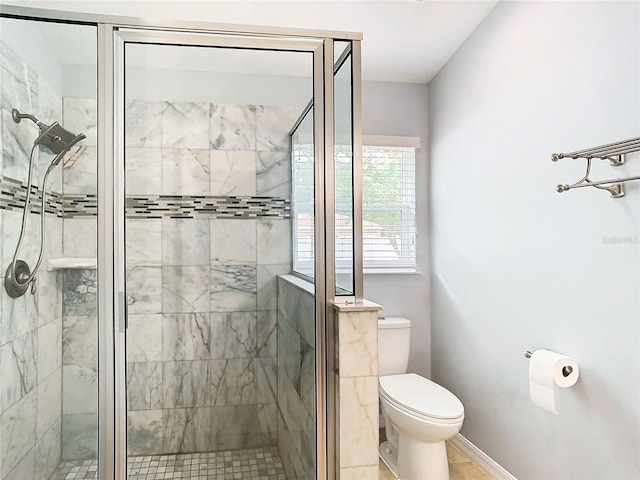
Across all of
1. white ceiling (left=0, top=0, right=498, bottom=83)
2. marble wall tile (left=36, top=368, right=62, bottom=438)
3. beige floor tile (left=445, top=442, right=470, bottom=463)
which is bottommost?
beige floor tile (left=445, top=442, right=470, bottom=463)

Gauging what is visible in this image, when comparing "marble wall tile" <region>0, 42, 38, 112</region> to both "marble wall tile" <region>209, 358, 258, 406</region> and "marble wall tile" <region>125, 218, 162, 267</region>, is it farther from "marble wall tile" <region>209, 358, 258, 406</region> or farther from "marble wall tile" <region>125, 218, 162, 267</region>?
"marble wall tile" <region>209, 358, 258, 406</region>

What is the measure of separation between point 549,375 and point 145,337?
5.27 feet

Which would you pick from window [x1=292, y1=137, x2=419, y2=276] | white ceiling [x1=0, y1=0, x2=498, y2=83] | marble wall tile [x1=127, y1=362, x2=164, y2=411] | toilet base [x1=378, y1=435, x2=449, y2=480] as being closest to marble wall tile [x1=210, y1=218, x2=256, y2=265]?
marble wall tile [x1=127, y1=362, x2=164, y2=411]

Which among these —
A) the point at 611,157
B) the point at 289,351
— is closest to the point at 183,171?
the point at 289,351

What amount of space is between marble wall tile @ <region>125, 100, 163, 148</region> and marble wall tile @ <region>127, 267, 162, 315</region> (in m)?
0.47

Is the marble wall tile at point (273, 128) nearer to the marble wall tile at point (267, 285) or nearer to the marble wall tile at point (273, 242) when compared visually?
the marble wall tile at point (273, 242)

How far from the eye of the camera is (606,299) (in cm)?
183

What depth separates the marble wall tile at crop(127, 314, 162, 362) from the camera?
177cm

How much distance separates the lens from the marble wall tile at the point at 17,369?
1.70 m

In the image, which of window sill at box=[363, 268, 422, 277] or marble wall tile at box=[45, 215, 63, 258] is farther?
window sill at box=[363, 268, 422, 277]

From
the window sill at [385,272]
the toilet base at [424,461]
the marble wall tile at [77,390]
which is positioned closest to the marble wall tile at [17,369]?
the marble wall tile at [77,390]

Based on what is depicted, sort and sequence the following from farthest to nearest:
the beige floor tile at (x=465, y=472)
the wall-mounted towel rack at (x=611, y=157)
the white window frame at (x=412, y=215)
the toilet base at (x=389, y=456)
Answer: the white window frame at (x=412, y=215) → the toilet base at (x=389, y=456) → the beige floor tile at (x=465, y=472) → the wall-mounted towel rack at (x=611, y=157)

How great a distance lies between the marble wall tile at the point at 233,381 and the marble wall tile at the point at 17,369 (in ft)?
2.09

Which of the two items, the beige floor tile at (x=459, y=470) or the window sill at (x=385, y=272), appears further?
the window sill at (x=385, y=272)
